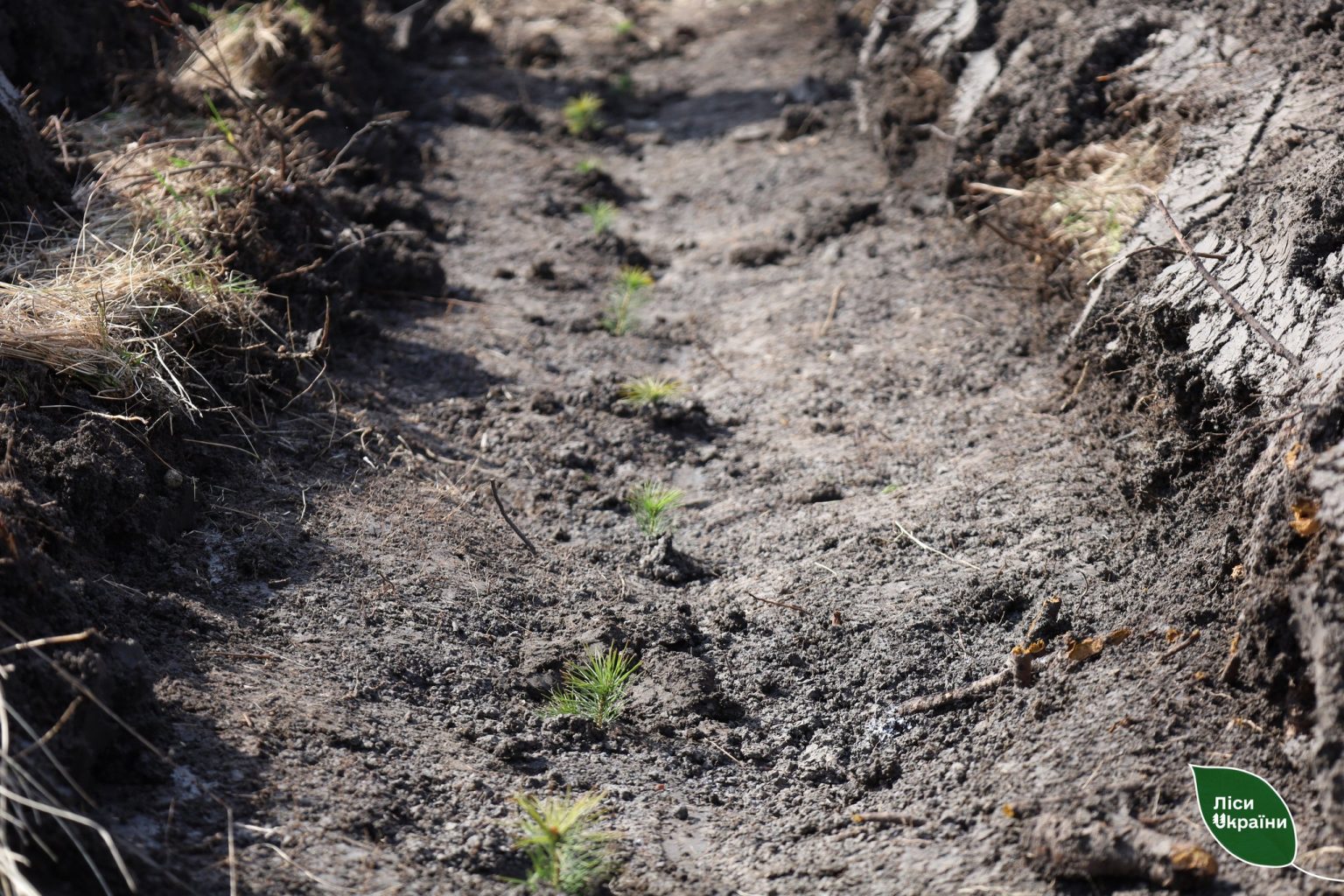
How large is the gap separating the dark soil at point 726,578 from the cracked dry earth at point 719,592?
0.01 metres

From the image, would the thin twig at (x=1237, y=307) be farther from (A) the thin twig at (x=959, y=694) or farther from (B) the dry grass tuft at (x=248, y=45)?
(B) the dry grass tuft at (x=248, y=45)

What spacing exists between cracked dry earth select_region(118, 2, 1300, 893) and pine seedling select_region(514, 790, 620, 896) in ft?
0.16

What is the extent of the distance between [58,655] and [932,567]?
2114mm

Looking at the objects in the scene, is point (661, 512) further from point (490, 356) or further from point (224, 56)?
point (224, 56)

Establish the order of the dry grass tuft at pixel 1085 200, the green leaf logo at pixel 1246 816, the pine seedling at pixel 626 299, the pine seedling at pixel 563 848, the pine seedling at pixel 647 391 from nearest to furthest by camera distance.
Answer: the green leaf logo at pixel 1246 816 → the pine seedling at pixel 563 848 → the dry grass tuft at pixel 1085 200 → the pine seedling at pixel 647 391 → the pine seedling at pixel 626 299

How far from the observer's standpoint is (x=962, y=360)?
12.5ft

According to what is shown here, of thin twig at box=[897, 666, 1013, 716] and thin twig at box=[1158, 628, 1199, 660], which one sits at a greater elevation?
thin twig at box=[1158, 628, 1199, 660]

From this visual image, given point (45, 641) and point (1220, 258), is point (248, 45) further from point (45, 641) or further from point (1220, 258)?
point (1220, 258)

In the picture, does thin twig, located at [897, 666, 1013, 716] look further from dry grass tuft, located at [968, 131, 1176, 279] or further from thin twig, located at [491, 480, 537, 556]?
dry grass tuft, located at [968, 131, 1176, 279]

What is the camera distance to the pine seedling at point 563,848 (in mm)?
2006

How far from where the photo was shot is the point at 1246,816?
1902 mm


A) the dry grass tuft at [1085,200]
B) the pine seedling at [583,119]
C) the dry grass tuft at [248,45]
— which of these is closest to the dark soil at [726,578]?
the dry grass tuft at [1085,200]

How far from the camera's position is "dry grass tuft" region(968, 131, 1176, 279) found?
3605mm

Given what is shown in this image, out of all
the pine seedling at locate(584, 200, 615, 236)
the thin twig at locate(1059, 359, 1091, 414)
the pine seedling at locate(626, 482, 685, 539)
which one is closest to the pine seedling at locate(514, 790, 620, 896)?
the pine seedling at locate(626, 482, 685, 539)
